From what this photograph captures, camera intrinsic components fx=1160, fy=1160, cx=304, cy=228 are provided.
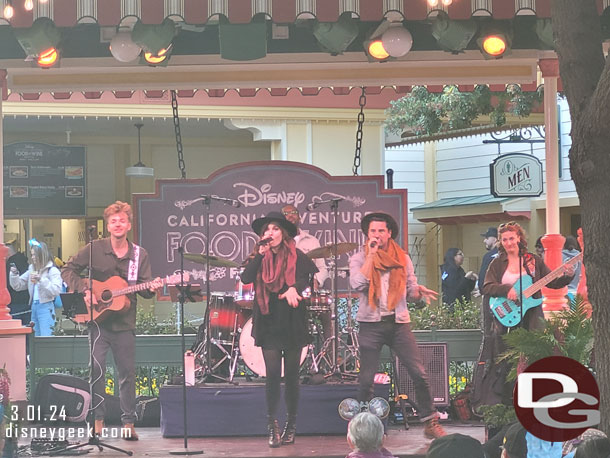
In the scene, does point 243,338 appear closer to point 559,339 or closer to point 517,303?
point 517,303

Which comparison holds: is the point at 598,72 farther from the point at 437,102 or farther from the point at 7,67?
the point at 437,102

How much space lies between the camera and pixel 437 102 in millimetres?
17000

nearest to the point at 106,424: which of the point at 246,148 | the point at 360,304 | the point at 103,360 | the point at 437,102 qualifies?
the point at 103,360

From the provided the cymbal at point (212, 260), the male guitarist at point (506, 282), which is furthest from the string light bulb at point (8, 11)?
the male guitarist at point (506, 282)

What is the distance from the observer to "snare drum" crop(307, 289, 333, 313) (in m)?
10.6

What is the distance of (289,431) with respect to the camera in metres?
9.95

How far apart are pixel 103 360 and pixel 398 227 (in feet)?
9.64

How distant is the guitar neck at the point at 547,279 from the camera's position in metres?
10.1

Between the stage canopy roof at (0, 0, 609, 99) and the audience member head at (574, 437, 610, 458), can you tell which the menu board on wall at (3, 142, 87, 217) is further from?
the audience member head at (574, 437, 610, 458)

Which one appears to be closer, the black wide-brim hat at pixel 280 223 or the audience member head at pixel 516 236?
the black wide-brim hat at pixel 280 223

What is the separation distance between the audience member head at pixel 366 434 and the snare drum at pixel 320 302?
484 cm

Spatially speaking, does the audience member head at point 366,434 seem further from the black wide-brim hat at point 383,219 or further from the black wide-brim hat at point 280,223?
the black wide-brim hat at point 383,219

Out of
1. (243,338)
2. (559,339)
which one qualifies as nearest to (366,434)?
(559,339)

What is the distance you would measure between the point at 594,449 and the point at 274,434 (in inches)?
214
